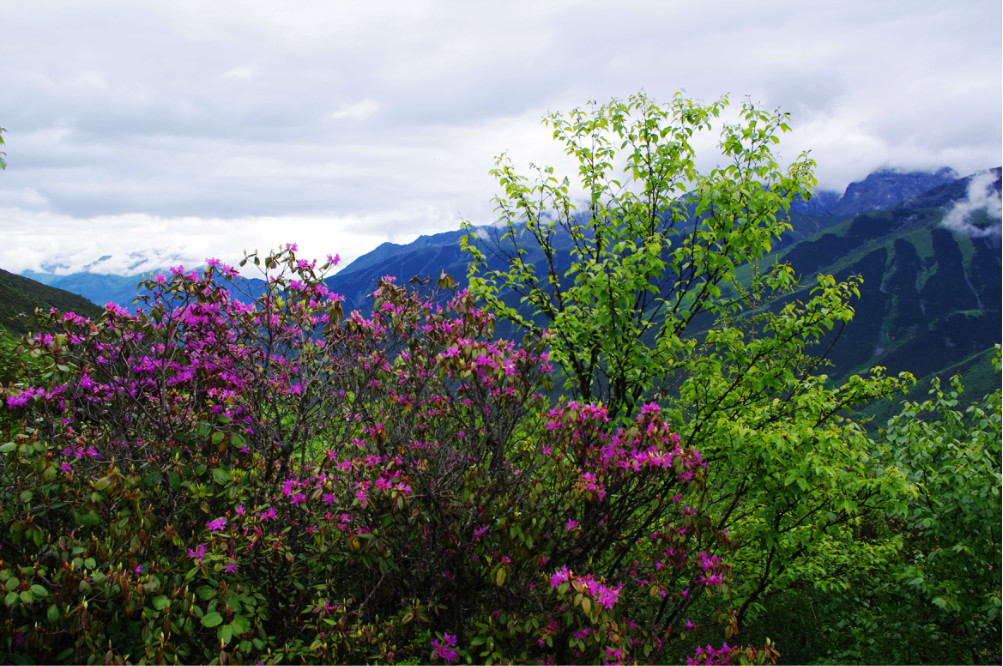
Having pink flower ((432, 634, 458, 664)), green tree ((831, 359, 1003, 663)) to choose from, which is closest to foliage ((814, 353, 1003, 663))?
green tree ((831, 359, 1003, 663))

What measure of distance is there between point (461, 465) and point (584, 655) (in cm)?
210

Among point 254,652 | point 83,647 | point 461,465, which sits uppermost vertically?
point 461,465

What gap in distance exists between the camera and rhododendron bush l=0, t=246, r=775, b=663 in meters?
4.51

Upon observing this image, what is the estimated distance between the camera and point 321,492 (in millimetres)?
4781

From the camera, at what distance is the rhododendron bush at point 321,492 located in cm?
451

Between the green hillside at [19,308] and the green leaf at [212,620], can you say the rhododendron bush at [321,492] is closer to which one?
the green leaf at [212,620]

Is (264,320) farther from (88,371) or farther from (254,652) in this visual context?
(254,652)

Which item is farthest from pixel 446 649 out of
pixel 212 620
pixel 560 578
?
pixel 212 620

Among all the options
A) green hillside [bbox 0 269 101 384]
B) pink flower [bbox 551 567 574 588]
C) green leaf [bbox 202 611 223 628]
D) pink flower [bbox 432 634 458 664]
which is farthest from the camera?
green hillside [bbox 0 269 101 384]

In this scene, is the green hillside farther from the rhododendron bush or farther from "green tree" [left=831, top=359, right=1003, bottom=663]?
"green tree" [left=831, top=359, right=1003, bottom=663]

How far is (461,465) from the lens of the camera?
5.51 meters

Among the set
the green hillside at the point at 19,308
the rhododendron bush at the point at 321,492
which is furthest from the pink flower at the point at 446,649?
the green hillside at the point at 19,308

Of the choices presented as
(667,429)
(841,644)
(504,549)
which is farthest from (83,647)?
(841,644)

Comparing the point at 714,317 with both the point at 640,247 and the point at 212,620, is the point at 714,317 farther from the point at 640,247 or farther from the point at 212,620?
the point at 212,620
